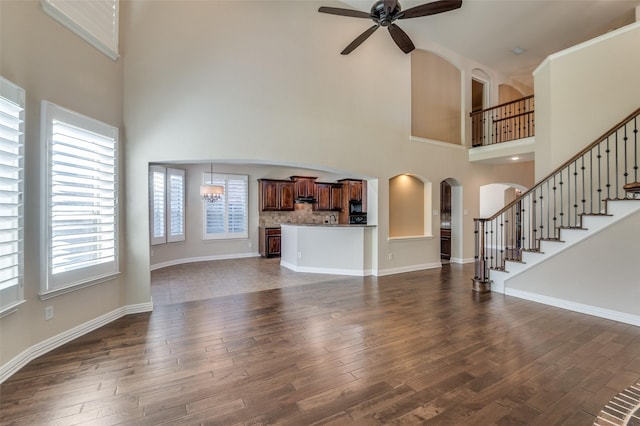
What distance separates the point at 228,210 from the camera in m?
8.45

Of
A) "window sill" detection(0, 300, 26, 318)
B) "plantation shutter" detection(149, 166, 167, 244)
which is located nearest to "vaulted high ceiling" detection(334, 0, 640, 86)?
"plantation shutter" detection(149, 166, 167, 244)

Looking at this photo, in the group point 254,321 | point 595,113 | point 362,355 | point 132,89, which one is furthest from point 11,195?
point 595,113

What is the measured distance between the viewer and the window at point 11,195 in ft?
7.77

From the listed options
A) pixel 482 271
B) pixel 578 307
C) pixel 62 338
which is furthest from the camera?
pixel 482 271

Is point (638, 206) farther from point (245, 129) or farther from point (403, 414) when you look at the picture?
point (245, 129)

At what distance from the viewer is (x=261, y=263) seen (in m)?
7.66

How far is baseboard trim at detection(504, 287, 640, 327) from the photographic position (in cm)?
352

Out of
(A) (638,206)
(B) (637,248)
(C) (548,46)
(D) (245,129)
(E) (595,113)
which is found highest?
(C) (548,46)

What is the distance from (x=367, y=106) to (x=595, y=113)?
3.80 metres

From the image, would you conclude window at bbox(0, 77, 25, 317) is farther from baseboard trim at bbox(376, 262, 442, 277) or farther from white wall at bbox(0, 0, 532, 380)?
baseboard trim at bbox(376, 262, 442, 277)

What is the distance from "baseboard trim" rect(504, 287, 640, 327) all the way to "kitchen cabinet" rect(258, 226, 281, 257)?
19.5 feet

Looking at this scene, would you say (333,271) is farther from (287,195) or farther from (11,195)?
(11,195)

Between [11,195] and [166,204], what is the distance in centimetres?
489

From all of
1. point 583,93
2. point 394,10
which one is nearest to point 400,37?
point 394,10
